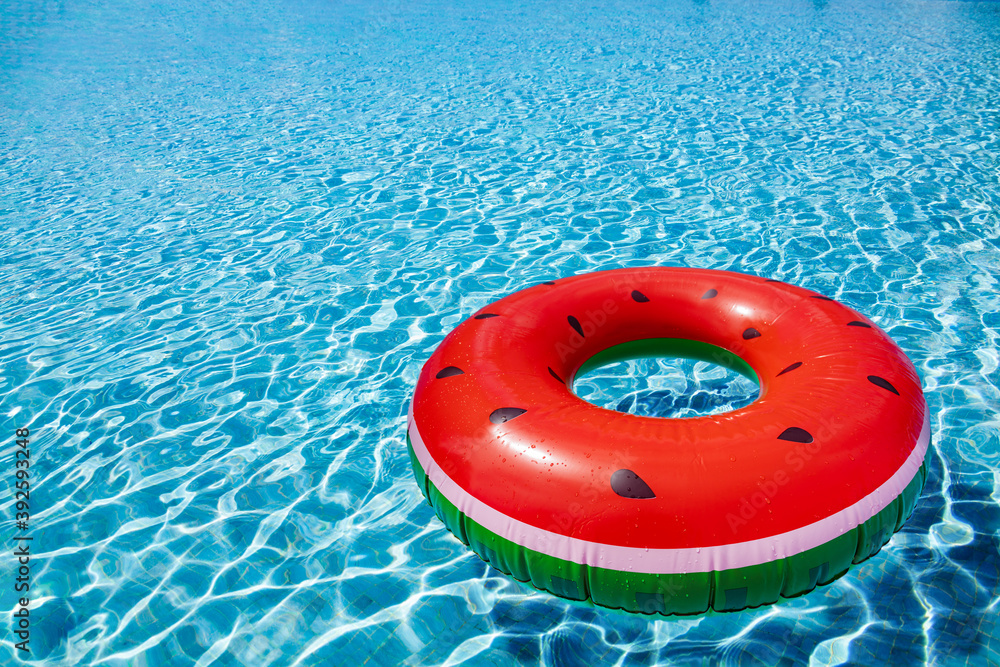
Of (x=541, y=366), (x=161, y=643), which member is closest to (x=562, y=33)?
(x=541, y=366)

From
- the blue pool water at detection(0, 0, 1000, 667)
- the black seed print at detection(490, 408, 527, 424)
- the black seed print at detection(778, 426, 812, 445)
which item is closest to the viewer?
the black seed print at detection(778, 426, 812, 445)

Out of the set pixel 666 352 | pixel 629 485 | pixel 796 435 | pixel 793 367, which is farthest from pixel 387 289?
pixel 796 435

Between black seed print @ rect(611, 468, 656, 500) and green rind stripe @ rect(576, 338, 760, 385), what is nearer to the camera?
black seed print @ rect(611, 468, 656, 500)

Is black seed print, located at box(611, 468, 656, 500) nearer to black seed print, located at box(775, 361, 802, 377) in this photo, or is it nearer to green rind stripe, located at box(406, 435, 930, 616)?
green rind stripe, located at box(406, 435, 930, 616)

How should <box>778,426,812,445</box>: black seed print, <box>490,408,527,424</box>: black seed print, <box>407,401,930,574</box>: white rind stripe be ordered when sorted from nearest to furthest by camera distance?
<box>407,401,930,574</box>: white rind stripe → <box>778,426,812,445</box>: black seed print → <box>490,408,527,424</box>: black seed print

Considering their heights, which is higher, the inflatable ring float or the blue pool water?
the inflatable ring float

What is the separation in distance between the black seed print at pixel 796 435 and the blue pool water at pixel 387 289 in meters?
0.66

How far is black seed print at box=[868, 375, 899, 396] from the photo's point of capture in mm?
2012


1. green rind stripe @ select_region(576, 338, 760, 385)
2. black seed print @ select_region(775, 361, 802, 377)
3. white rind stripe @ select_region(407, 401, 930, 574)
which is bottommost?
green rind stripe @ select_region(576, 338, 760, 385)

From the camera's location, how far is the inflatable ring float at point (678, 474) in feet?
5.63

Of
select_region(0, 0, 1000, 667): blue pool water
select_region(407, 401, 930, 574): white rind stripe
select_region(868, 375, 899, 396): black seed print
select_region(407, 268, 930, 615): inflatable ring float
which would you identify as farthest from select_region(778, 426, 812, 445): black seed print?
select_region(0, 0, 1000, 667): blue pool water

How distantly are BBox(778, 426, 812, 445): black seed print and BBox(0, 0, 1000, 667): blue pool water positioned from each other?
2.17 ft

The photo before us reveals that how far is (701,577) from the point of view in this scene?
171 centimetres

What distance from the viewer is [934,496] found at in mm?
2479
